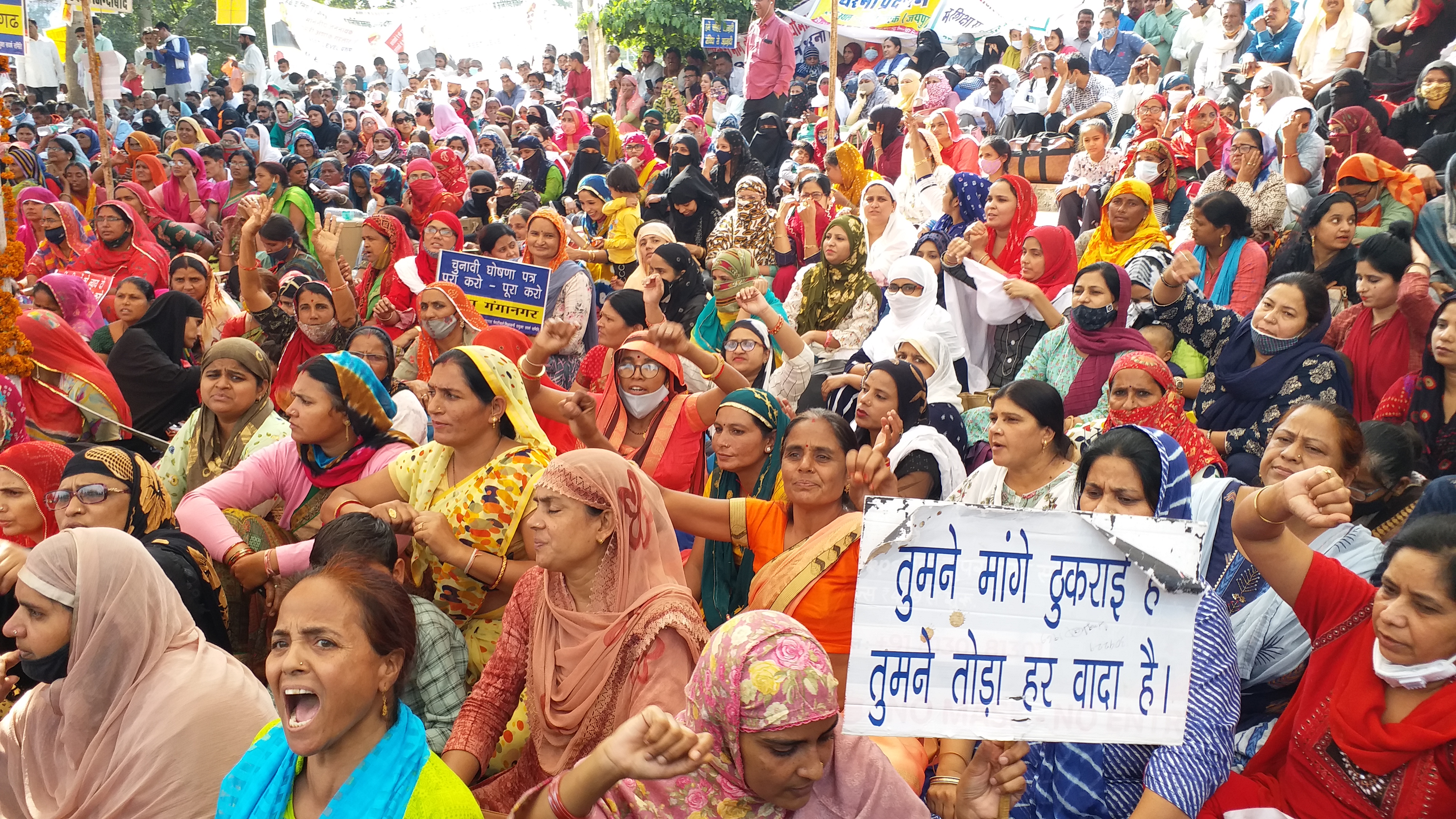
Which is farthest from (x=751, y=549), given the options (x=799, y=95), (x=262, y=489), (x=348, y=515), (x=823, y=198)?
(x=799, y=95)

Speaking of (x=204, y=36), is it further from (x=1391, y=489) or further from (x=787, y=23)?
(x=1391, y=489)

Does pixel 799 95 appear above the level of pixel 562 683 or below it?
above

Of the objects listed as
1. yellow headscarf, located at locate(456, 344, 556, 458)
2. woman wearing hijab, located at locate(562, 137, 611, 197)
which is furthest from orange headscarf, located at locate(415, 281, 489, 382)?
woman wearing hijab, located at locate(562, 137, 611, 197)

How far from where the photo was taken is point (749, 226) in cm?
753

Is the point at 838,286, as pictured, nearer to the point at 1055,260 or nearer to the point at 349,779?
the point at 1055,260

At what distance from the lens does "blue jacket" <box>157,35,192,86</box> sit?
18391 millimetres

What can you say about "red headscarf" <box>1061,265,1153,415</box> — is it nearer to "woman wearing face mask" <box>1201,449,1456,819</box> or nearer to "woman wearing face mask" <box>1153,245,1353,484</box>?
"woman wearing face mask" <box>1153,245,1353,484</box>

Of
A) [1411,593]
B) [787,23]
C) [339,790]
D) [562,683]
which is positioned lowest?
[562,683]

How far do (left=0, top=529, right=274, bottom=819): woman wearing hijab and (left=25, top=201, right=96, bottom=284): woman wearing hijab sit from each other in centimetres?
706

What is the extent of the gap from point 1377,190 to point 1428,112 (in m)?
1.89

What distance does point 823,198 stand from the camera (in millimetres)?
8289

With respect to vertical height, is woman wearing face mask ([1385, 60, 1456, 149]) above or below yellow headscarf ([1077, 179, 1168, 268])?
above

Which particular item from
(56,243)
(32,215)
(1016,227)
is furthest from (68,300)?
(1016,227)

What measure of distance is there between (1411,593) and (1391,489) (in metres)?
1.40
